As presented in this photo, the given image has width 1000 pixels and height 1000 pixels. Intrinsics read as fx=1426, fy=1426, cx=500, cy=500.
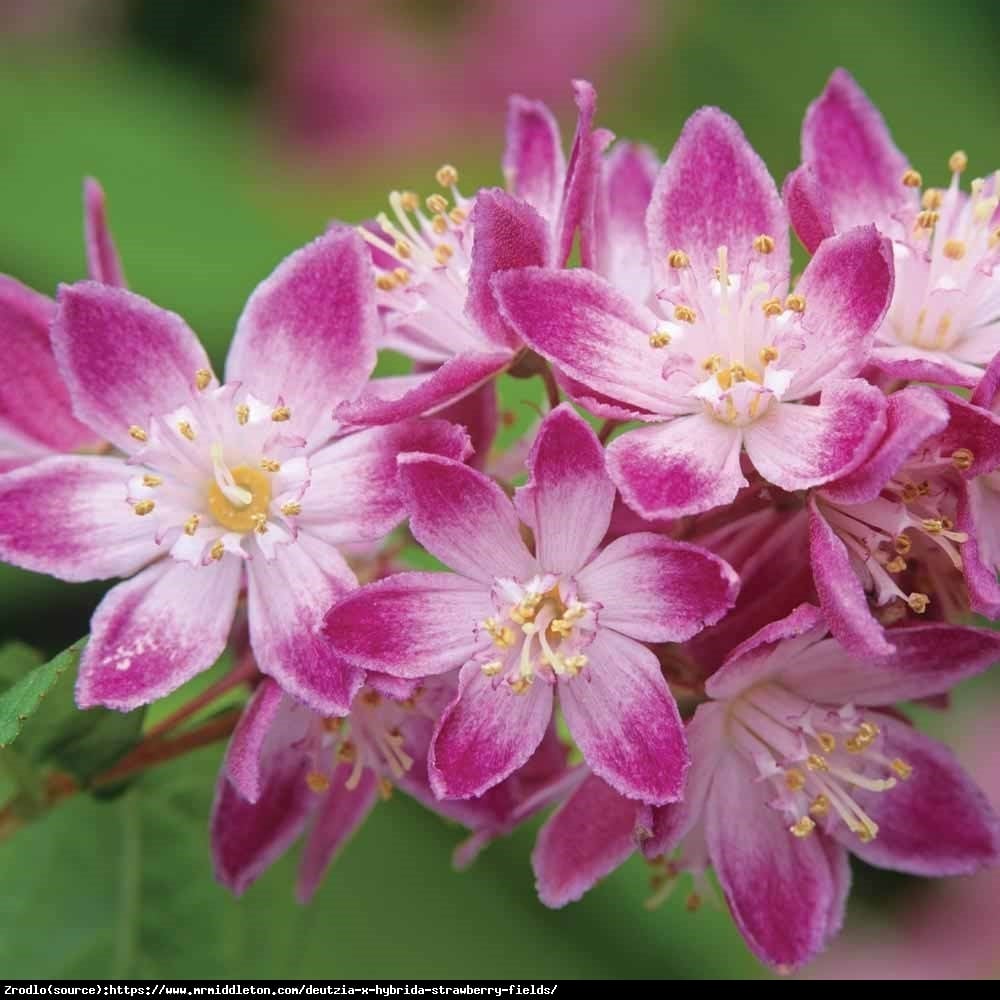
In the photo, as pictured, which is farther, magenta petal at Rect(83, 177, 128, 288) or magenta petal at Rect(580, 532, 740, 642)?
magenta petal at Rect(83, 177, 128, 288)

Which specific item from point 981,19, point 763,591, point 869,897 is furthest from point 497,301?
point 981,19

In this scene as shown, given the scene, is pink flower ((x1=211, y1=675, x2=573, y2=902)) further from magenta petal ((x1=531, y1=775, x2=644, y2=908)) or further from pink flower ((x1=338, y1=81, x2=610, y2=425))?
pink flower ((x1=338, y1=81, x2=610, y2=425))

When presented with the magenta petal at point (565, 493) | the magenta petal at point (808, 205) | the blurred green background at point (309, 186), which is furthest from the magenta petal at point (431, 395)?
the blurred green background at point (309, 186)

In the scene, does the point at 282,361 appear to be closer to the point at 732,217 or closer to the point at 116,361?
the point at 116,361

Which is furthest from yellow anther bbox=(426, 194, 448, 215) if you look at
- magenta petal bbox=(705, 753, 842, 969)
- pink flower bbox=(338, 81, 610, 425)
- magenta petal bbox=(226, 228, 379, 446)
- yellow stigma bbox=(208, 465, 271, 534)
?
magenta petal bbox=(705, 753, 842, 969)

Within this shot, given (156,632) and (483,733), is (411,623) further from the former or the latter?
(156,632)

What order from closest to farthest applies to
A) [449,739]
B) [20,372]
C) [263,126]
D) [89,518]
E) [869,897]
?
[449,739] < [89,518] < [20,372] < [869,897] < [263,126]

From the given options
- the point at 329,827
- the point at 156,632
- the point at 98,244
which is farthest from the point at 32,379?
the point at 329,827
